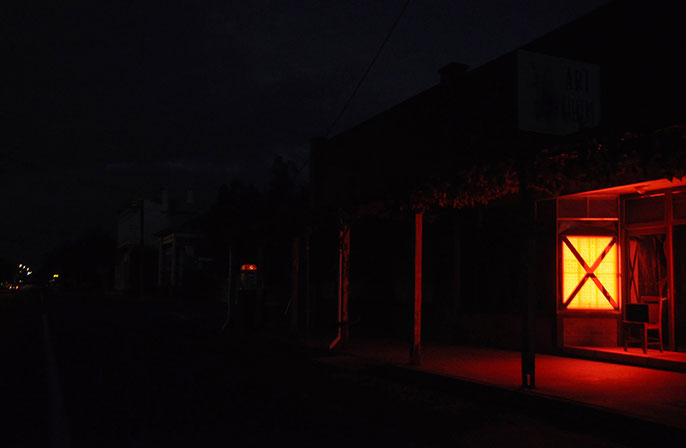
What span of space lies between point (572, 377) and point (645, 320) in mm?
2515

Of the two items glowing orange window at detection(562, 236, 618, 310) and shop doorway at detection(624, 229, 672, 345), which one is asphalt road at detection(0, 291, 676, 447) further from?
shop doorway at detection(624, 229, 672, 345)

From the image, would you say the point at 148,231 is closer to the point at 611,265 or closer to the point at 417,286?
the point at 417,286

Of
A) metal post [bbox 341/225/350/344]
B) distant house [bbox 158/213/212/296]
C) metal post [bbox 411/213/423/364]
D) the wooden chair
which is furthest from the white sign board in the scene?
distant house [bbox 158/213/212/296]

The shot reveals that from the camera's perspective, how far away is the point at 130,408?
7.79 meters

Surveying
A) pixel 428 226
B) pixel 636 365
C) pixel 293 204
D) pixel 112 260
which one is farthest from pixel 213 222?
pixel 112 260

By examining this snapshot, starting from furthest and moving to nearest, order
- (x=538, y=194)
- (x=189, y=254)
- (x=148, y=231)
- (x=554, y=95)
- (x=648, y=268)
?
(x=148, y=231), (x=189, y=254), (x=538, y=194), (x=648, y=268), (x=554, y=95)

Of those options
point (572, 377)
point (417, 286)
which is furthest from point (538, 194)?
point (572, 377)

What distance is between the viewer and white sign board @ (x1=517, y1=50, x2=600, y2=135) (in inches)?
346

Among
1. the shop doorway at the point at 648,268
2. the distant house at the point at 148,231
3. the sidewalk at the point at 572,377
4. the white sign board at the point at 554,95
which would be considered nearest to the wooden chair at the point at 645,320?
the shop doorway at the point at 648,268

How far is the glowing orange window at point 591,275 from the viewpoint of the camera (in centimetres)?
1250

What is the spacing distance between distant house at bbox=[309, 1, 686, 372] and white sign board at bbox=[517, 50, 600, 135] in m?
0.02

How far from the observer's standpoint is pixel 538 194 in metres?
12.7

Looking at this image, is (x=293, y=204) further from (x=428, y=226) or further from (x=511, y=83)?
(x=511, y=83)

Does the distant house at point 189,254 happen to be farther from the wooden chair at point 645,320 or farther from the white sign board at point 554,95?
the white sign board at point 554,95
